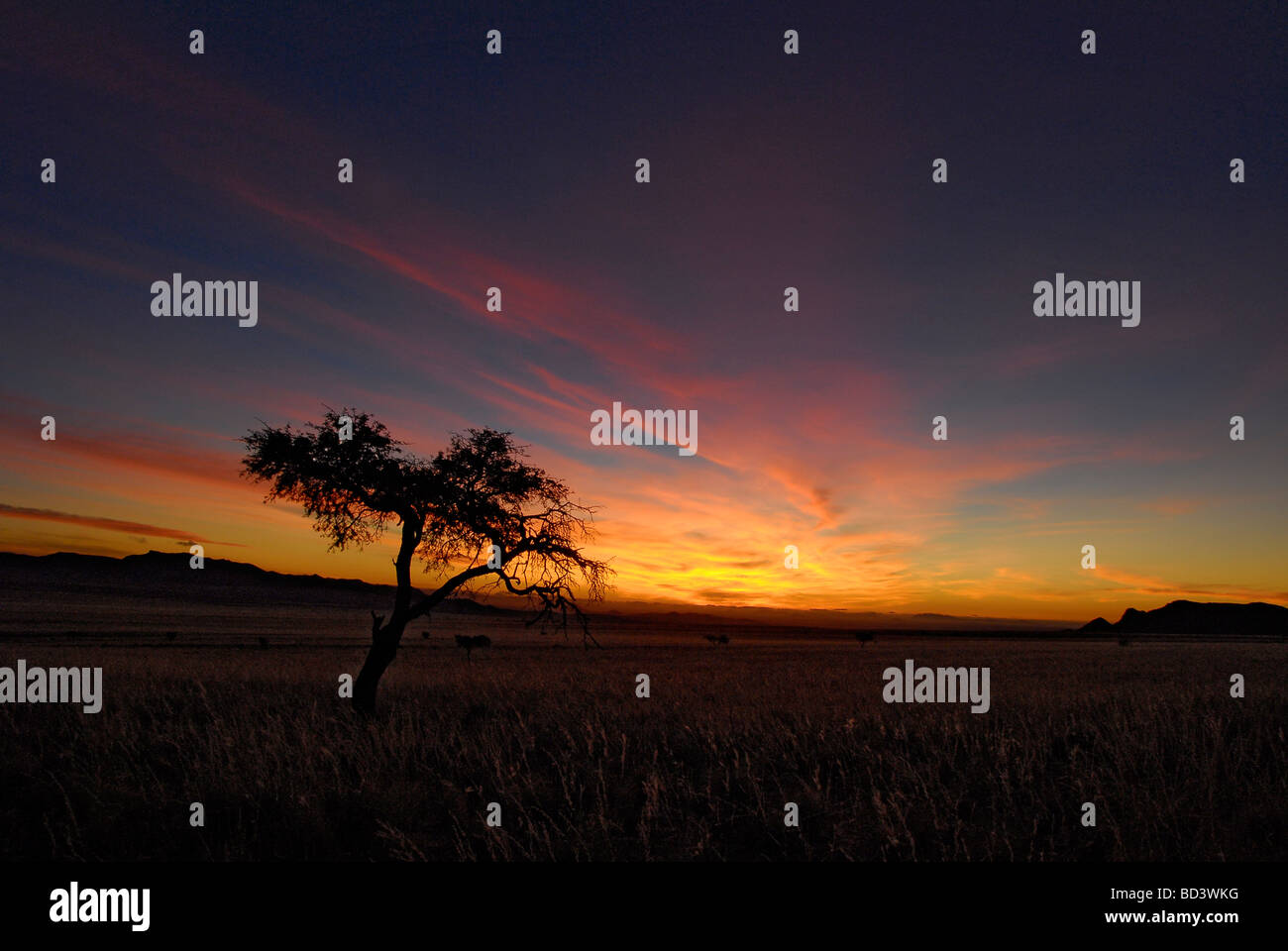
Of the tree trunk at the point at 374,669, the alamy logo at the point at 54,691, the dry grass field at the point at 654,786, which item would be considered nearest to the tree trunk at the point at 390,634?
the tree trunk at the point at 374,669

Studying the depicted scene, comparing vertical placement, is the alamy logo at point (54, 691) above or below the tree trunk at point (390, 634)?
below

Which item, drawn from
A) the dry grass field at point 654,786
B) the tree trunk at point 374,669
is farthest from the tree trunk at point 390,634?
the dry grass field at point 654,786

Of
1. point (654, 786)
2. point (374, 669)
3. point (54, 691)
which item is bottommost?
point (54, 691)

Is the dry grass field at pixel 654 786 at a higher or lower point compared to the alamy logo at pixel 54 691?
higher

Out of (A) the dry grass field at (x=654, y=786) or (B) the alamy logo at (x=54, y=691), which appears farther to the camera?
(B) the alamy logo at (x=54, y=691)

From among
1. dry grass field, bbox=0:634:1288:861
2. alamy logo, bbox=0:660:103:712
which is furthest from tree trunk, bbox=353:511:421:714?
alamy logo, bbox=0:660:103:712

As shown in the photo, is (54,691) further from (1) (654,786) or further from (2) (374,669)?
(1) (654,786)

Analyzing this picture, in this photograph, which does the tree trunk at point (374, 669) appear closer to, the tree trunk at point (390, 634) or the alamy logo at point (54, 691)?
the tree trunk at point (390, 634)

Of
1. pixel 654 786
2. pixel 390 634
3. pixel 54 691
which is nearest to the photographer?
pixel 654 786

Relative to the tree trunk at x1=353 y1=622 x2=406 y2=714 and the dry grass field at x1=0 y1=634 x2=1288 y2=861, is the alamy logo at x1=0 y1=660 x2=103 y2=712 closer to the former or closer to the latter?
the dry grass field at x1=0 y1=634 x2=1288 y2=861

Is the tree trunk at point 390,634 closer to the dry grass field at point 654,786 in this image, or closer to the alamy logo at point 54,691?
the dry grass field at point 654,786

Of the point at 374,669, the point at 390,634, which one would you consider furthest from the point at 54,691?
the point at 390,634

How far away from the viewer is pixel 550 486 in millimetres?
16031
